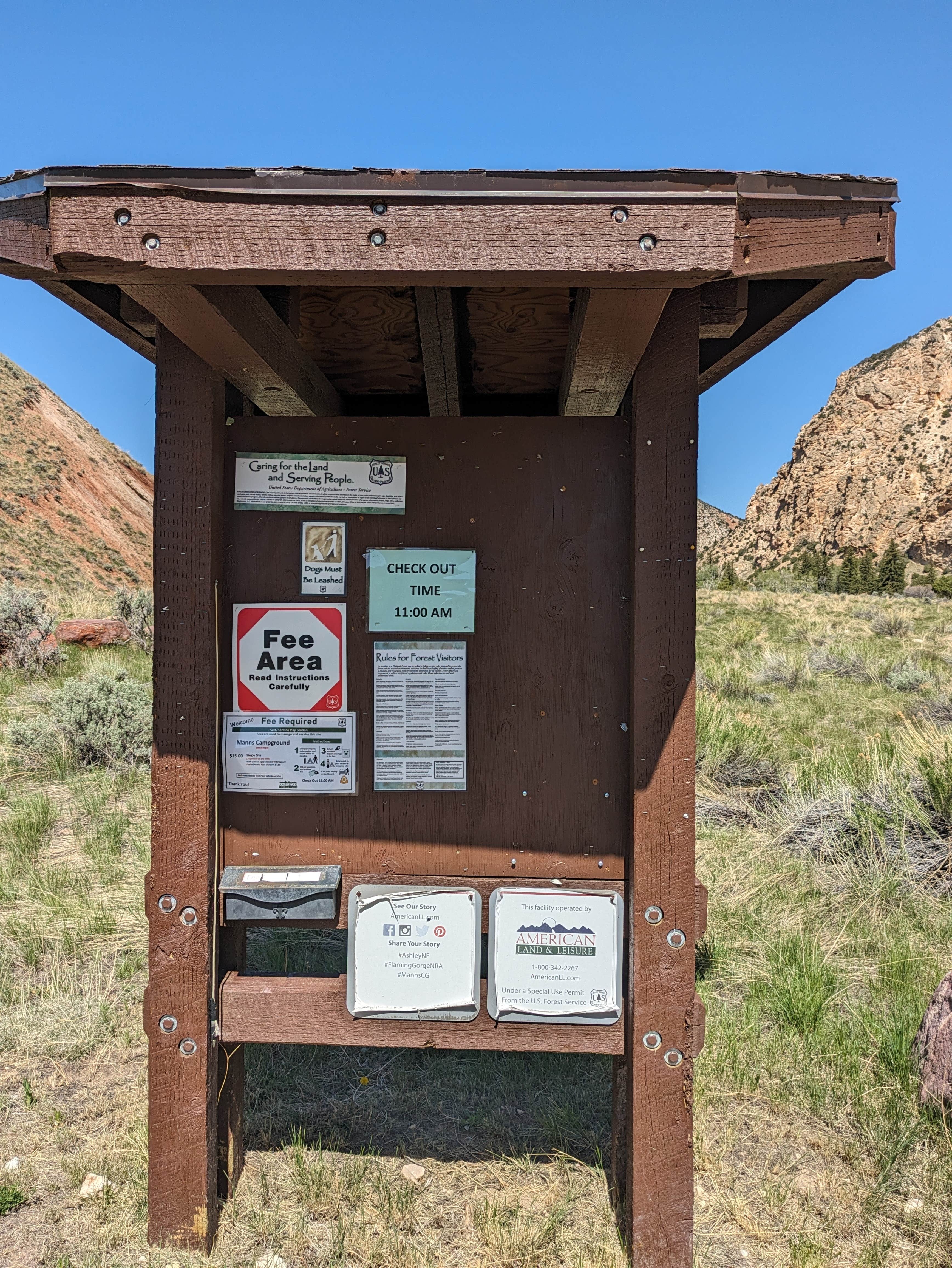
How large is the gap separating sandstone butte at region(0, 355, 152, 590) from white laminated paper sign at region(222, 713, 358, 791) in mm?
28628

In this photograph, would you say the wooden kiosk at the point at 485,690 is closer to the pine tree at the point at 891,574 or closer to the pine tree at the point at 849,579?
the pine tree at the point at 849,579

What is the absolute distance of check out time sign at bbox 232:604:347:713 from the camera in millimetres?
2330

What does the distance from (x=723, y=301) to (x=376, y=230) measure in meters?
1.00

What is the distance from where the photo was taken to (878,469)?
183 feet

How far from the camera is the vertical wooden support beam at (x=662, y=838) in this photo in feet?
7.13

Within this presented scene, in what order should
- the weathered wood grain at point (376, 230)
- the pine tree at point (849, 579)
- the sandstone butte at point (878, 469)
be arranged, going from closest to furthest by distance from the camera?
the weathered wood grain at point (376, 230) < the pine tree at point (849, 579) < the sandstone butte at point (878, 469)

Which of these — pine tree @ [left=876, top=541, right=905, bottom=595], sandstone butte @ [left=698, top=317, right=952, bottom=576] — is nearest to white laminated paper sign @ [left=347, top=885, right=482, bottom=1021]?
pine tree @ [left=876, top=541, right=905, bottom=595]

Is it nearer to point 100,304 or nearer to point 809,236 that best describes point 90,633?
point 100,304

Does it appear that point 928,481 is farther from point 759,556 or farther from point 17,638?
point 17,638

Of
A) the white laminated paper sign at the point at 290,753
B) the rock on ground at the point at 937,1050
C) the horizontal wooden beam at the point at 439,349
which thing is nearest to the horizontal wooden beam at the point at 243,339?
the horizontal wooden beam at the point at 439,349

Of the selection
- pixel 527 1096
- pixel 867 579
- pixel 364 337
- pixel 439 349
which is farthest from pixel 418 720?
pixel 867 579

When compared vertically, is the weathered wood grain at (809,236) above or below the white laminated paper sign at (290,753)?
above

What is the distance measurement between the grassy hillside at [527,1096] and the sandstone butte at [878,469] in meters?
51.0

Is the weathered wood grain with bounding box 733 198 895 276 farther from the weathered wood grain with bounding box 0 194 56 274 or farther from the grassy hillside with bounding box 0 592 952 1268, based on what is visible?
the grassy hillside with bounding box 0 592 952 1268
